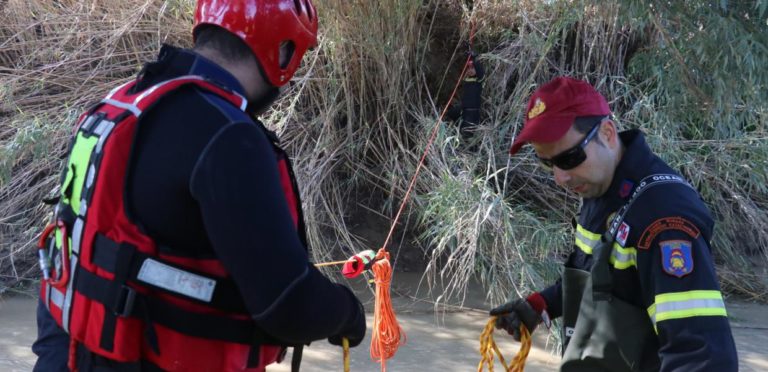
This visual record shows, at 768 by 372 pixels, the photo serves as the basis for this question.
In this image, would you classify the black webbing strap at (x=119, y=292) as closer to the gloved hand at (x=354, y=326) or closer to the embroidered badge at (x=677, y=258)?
the gloved hand at (x=354, y=326)

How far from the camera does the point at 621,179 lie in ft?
7.99

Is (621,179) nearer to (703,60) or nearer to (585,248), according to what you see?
(585,248)

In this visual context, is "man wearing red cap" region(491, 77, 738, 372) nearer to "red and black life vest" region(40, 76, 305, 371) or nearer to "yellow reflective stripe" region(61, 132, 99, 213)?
"red and black life vest" region(40, 76, 305, 371)

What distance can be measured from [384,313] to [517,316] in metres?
0.69

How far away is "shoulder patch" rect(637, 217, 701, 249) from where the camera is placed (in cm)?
219

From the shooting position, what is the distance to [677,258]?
216 cm

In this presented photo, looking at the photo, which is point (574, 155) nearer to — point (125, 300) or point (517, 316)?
point (517, 316)

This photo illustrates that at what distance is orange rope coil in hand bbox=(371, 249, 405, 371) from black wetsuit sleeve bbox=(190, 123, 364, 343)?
1333mm

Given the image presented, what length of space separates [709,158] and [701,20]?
12.1 feet

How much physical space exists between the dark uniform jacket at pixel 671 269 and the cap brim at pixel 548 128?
18 centimetres

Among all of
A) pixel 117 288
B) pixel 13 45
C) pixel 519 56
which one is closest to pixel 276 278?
pixel 117 288

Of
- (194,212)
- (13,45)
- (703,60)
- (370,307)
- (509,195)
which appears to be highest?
(703,60)

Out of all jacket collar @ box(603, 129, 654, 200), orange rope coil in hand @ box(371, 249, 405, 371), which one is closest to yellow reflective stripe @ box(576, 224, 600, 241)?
jacket collar @ box(603, 129, 654, 200)

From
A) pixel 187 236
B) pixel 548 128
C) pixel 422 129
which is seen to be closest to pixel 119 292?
pixel 187 236
